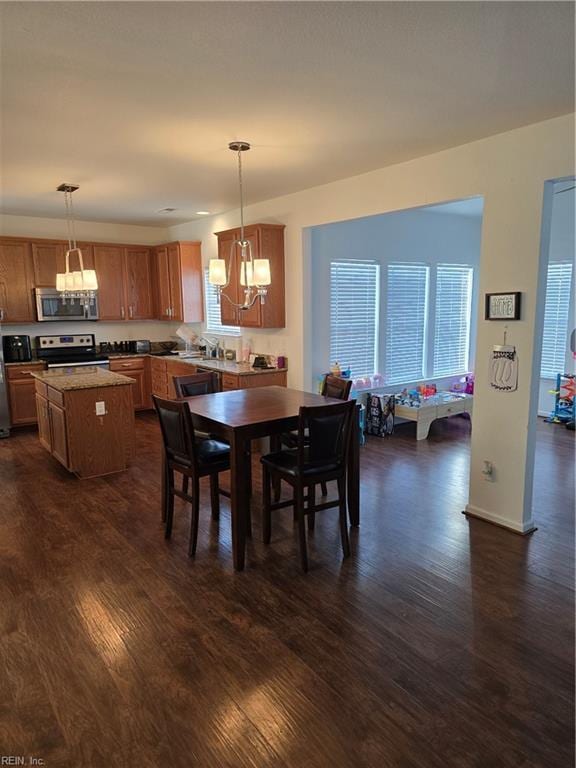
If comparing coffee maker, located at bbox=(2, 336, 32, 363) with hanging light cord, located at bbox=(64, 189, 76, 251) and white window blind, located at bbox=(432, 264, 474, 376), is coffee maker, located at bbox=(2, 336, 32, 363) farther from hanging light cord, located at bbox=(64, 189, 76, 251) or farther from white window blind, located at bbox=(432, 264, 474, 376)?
white window blind, located at bbox=(432, 264, 474, 376)

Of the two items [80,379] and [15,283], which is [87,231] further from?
[80,379]

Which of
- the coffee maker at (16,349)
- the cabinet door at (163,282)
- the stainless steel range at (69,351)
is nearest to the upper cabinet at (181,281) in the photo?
the cabinet door at (163,282)

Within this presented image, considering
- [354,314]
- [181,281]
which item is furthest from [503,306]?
[181,281]

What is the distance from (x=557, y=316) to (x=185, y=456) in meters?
5.79

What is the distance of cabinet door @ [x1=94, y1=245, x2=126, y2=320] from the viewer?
22.5ft

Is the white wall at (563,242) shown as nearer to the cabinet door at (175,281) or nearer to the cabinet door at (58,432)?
the cabinet door at (175,281)

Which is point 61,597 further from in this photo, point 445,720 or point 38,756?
point 445,720

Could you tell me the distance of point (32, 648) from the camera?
2.32m

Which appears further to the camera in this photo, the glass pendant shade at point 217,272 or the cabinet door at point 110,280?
the cabinet door at point 110,280

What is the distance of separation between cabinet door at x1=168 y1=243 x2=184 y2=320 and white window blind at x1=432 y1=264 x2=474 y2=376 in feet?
11.9

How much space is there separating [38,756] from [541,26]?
340cm

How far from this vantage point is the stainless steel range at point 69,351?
6480mm

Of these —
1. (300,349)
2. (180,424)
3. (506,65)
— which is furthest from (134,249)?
(506,65)

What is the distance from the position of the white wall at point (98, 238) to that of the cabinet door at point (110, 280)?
0.31m
